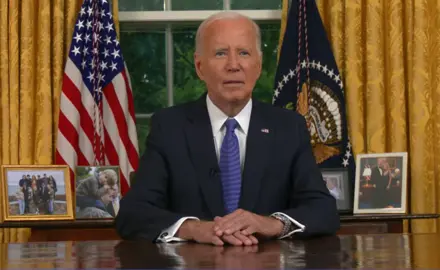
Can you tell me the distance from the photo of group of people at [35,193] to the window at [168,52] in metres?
0.83

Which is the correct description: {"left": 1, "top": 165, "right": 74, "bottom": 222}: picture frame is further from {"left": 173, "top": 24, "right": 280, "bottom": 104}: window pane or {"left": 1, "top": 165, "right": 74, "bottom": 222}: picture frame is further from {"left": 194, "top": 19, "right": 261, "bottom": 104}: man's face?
{"left": 194, "top": 19, "right": 261, "bottom": 104}: man's face

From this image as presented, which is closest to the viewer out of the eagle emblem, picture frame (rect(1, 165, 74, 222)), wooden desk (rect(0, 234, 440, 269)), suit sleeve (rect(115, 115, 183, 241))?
wooden desk (rect(0, 234, 440, 269))

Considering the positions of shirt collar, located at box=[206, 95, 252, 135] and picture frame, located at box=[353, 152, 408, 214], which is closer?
shirt collar, located at box=[206, 95, 252, 135]

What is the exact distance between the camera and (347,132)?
182 inches

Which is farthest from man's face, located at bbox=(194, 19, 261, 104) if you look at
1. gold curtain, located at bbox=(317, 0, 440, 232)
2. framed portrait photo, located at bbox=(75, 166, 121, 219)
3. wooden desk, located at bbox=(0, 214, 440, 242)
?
gold curtain, located at bbox=(317, 0, 440, 232)

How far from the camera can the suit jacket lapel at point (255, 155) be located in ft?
8.16

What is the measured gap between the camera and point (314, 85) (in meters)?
4.69

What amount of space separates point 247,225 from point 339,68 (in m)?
2.68

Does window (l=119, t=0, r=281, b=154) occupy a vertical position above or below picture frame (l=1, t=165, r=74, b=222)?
above

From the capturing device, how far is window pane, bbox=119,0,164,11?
16.5 feet

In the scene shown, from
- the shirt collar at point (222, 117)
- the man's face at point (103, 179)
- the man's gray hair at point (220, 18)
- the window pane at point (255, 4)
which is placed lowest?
the man's face at point (103, 179)

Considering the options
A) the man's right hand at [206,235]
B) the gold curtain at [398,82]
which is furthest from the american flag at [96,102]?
the man's right hand at [206,235]

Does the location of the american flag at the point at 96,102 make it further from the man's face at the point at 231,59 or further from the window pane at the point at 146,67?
the man's face at the point at 231,59

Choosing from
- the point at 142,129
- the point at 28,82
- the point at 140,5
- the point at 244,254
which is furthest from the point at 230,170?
the point at 140,5
